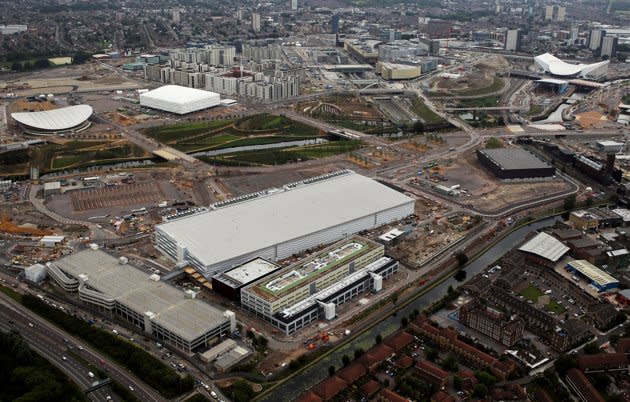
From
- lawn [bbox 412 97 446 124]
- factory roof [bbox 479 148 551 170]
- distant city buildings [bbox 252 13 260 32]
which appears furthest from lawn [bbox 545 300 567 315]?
distant city buildings [bbox 252 13 260 32]

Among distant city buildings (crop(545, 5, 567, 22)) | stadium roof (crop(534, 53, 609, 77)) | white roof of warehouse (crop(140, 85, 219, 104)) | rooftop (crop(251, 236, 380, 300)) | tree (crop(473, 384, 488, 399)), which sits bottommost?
tree (crop(473, 384, 488, 399))

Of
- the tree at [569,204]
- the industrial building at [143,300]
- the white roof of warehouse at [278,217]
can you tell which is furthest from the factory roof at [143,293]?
the tree at [569,204]

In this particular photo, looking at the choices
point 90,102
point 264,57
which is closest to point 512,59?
point 264,57

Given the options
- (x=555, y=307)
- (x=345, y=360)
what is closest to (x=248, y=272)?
(x=345, y=360)

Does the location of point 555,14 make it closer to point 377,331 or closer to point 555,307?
point 555,307

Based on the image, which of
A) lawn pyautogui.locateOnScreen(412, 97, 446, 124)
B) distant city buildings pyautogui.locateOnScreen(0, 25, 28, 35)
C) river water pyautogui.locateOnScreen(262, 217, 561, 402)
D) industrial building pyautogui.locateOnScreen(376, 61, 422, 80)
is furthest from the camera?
distant city buildings pyautogui.locateOnScreen(0, 25, 28, 35)

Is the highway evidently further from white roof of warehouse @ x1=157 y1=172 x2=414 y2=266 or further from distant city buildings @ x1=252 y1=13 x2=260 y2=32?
distant city buildings @ x1=252 y1=13 x2=260 y2=32

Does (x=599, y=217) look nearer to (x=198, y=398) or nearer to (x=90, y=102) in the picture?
(x=198, y=398)
